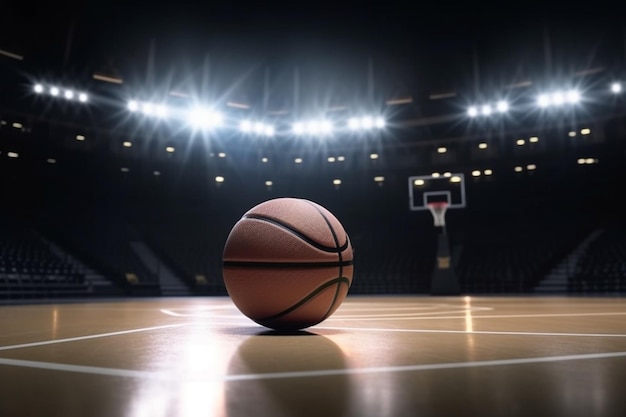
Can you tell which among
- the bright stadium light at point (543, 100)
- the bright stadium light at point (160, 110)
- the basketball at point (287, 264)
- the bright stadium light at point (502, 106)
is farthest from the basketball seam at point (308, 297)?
the bright stadium light at point (543, 100)

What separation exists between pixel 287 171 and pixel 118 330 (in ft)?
74.5

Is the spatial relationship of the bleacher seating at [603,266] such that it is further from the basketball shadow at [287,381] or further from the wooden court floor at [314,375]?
the basketball shadow at [287,381]

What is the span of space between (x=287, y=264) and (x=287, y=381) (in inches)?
69.0

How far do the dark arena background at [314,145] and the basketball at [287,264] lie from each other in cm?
530

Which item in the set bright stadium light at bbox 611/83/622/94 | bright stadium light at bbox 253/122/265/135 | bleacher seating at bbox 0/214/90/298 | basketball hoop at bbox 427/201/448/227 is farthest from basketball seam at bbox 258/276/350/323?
bright stadium light at bbox 253/122/265/135

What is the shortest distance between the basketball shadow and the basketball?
1.84 ft

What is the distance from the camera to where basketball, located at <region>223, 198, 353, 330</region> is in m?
3.86

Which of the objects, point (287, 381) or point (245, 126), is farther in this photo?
point (245, 126)

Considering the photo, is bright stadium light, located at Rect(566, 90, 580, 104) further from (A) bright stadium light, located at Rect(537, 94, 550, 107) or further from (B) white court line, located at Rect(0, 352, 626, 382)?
(B) white court line, located at Rect(0, 352, 626, 382)

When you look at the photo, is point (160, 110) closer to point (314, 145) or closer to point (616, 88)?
point (314, 145)

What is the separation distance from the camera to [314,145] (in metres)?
27.2

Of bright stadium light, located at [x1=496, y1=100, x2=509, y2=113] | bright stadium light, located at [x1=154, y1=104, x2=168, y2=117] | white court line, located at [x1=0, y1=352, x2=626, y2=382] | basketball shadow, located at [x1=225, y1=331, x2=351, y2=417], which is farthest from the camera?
bright stadium light, located at [x1=154, y1=104, x2=168, y2=117]

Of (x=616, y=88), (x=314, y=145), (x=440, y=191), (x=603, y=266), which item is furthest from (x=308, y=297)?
(x=314, y=145)

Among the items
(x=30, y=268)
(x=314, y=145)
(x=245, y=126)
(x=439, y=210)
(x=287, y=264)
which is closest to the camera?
(x=287, y=264)
